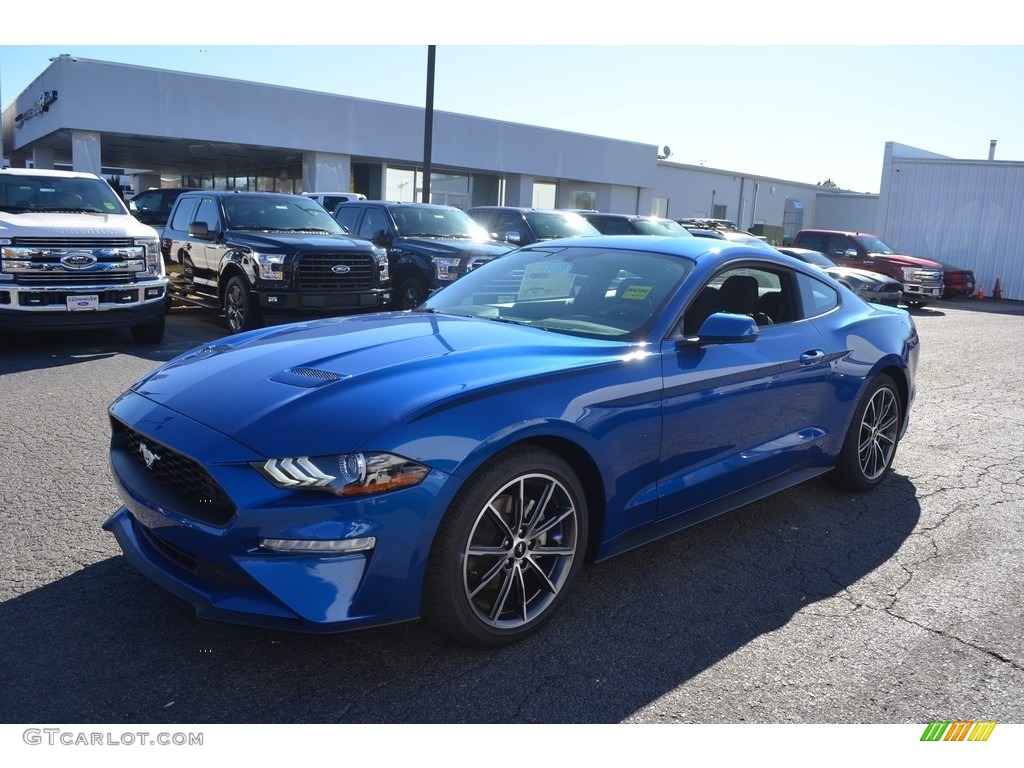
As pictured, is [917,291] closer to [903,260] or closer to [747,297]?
[903,260]

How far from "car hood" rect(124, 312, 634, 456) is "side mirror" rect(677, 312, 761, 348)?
1.21 ft

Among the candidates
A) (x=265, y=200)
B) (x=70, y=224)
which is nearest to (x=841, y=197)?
(x=265, y=200)

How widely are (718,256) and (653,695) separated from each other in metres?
2.28

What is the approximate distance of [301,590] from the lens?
2699 millimetres

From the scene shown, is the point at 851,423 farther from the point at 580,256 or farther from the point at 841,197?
the point at 841,197

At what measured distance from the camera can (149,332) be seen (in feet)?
31.6

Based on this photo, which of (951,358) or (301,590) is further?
(951,358)

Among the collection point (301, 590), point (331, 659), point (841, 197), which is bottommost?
point (331, 659)

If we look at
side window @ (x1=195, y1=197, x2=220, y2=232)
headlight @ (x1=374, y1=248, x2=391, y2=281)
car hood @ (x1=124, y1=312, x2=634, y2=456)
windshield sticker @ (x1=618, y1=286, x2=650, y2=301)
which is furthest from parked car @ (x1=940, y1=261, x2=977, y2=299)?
car hood @ (x1=124, y1=312, x2=634, y2=456)

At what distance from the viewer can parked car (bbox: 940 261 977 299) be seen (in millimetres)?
24234

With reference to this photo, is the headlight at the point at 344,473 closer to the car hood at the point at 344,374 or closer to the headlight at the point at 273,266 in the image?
the car hood at the point at 344,374

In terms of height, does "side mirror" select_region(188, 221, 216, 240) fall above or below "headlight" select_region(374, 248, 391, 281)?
above

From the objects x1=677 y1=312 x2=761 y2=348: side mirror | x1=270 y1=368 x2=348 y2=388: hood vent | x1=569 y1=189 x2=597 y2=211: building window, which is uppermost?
x1=569 y1=189 x2=597 y2=211: building window

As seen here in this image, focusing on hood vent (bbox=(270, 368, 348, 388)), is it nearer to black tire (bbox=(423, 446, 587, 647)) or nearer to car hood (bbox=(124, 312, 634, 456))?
car hood (bbox=(124, 312, 634, 456))
